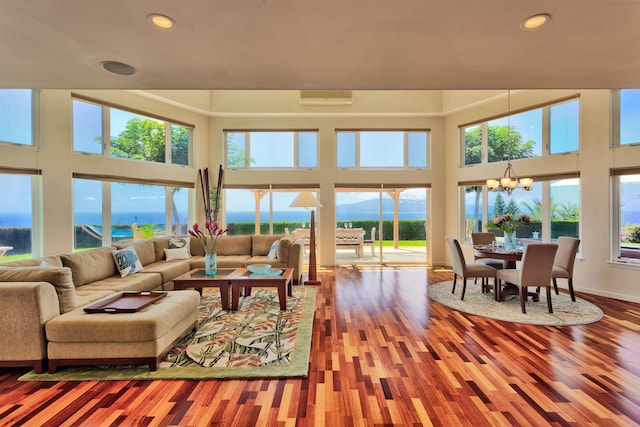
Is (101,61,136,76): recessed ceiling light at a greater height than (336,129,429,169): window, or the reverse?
(336,129,429,169): window

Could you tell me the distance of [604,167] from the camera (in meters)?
4.92

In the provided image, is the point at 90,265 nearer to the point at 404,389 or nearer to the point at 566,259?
the point at 404,389

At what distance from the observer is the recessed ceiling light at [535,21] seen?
6.02 feet


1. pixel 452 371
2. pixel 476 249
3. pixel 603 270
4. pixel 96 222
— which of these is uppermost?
pixel 96 222

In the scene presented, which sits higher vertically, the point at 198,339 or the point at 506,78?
the point at 506,78

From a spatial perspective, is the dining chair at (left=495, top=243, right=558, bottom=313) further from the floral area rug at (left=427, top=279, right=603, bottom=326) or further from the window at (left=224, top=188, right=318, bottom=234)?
the window at (left=224, top=188, right=318, bottom=234)

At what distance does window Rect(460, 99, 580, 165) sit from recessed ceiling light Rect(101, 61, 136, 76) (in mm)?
6624

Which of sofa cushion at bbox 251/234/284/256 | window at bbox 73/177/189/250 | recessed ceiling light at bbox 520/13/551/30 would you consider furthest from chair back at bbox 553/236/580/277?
window at bbox 73/177/189/250

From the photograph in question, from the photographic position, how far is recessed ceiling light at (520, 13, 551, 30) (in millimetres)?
1833

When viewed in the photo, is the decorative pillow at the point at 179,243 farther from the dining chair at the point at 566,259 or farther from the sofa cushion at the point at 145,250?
the dining chair at the point at 566,259

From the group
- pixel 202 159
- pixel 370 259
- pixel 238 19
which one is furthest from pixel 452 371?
pixel 202 159

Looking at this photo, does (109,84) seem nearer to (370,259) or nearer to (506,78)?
(506,78)

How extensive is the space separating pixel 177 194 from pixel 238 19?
5813mm

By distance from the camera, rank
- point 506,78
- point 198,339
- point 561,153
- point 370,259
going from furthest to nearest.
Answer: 1. point 370,259
2. point 561,153
3. point 198,339
4. point 506,78
